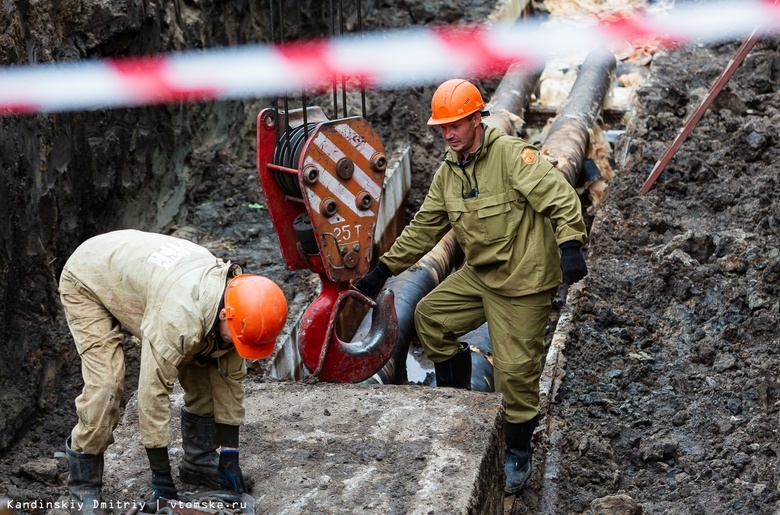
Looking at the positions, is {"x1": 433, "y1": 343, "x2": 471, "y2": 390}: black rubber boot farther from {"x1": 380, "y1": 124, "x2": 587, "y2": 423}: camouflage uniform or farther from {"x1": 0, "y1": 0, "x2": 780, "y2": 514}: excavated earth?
{"x1": 0, "y1": 0, "x2": 780, "y2": 514}: excavated earth

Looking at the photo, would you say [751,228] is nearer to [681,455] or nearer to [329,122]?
[681,455]

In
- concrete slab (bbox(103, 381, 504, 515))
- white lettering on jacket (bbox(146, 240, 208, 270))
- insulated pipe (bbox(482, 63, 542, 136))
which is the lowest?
concrete slab (bbox(103, 381, 504, 515))

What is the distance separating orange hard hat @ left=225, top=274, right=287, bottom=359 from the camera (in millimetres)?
3949

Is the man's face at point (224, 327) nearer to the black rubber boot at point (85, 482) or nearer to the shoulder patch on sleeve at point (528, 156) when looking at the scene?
the black rubber boot at point (85, 482)

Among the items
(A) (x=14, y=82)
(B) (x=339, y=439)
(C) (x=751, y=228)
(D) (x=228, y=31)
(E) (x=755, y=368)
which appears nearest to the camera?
(B) (x=339, y=439)

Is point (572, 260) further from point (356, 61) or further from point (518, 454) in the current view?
point (356, 61)

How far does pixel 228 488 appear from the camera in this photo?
435 centimetres

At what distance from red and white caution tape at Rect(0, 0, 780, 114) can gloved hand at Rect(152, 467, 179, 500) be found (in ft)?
8.21

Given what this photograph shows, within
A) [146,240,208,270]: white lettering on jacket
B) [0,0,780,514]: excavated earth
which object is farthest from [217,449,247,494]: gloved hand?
[0,0,780,514]: excavated earth

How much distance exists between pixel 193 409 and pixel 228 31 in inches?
247

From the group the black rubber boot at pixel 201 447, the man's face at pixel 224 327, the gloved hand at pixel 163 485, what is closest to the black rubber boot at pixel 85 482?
the gloved hand at pixel 163 485

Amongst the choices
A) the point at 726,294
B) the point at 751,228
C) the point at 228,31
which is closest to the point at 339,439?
the point at 726,294

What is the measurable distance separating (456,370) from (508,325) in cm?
61

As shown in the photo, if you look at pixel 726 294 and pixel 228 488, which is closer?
pixel 228 488
